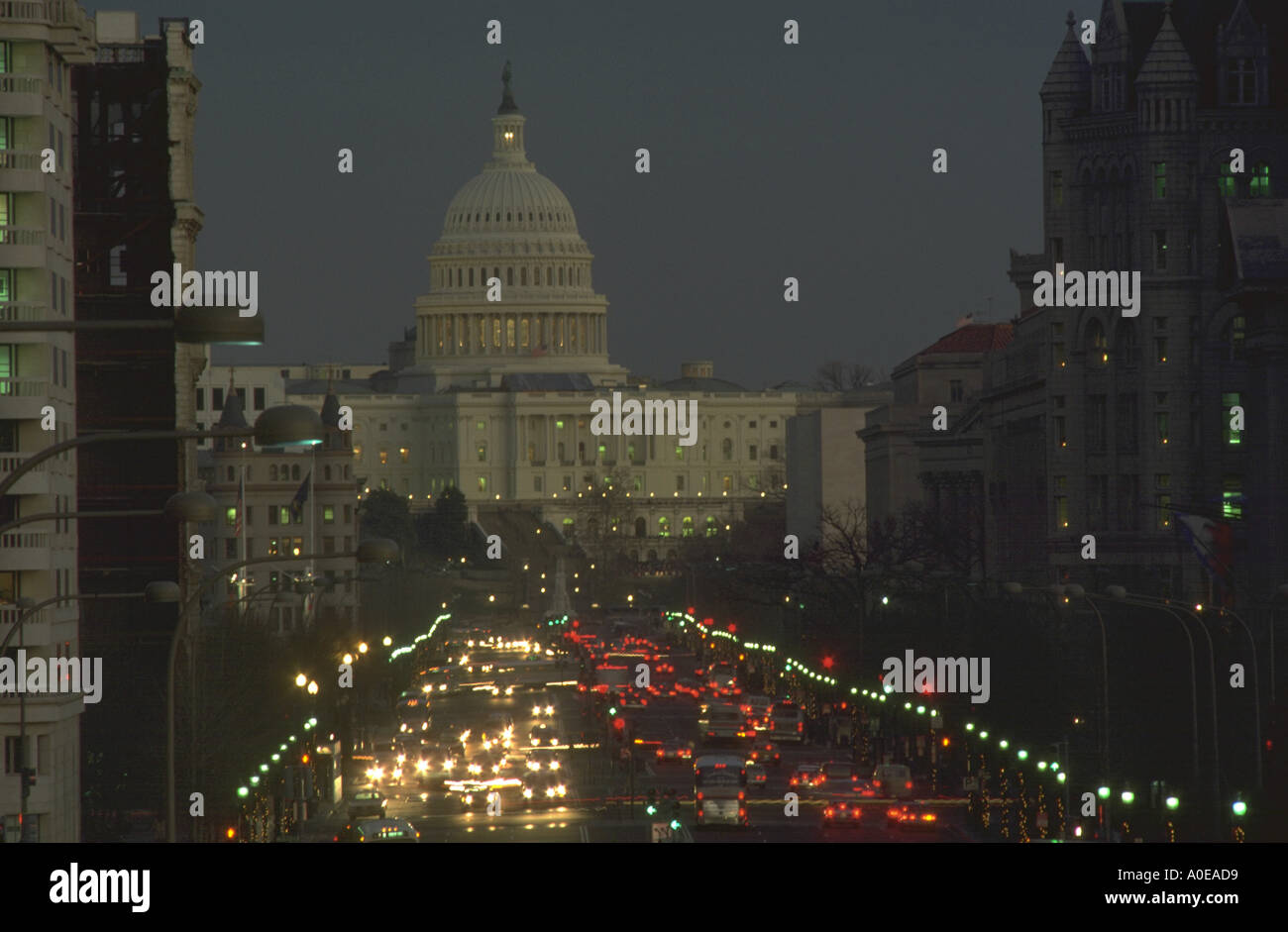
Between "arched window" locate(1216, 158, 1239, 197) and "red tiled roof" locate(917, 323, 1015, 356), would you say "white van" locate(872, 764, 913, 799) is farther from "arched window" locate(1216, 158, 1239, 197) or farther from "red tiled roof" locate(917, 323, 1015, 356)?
"red tiled roof" locate(917, 323, 1015, 356)

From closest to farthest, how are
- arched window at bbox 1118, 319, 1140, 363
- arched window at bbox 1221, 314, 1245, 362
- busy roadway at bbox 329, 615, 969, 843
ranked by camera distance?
busy roadway at bbox 329, 615, 969, 843 < arched window at bbox 1221, 314, 1245, 362 < arched window at bbox 1118, 319, 1140, 363

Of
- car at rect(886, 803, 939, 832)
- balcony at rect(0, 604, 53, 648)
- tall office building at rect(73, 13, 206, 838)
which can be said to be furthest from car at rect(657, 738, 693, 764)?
balcony at rect(0, 604, 53, 648)

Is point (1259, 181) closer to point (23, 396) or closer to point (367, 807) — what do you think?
point (367, 807)

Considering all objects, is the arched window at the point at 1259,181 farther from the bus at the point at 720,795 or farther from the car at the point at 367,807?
the car at the point at 367,807

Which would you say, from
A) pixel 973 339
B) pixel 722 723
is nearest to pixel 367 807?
pixel 722 723

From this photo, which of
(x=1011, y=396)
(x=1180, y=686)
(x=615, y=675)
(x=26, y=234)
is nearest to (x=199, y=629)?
(x=26, y=234)

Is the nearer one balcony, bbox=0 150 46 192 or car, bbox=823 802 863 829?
balcony, bbox=0 150 46 192
